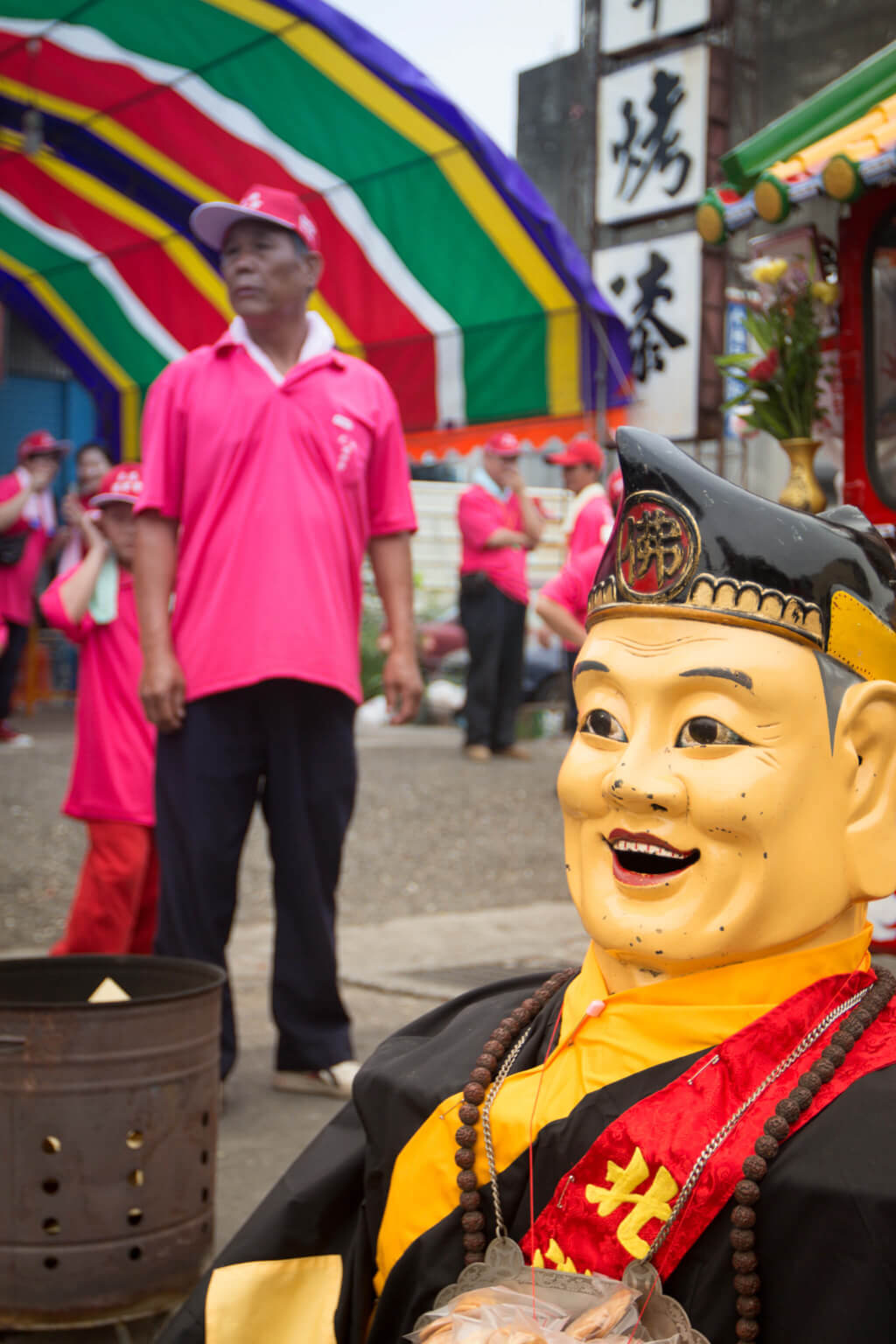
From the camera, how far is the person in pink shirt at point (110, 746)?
3906 millimetres

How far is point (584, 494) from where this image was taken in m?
6.97

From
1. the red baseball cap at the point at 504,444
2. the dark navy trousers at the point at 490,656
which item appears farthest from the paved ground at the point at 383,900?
the red baseball cap at the point at 504,444

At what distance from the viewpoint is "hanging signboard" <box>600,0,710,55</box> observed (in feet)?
31.0

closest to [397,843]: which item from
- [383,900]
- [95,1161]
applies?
[383,900]

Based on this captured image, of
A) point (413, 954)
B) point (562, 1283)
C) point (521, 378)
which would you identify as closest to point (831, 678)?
point (562, 1283)

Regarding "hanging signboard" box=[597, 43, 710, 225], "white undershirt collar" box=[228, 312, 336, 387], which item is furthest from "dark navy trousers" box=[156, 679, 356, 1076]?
"hanging signboard" box=[597, 43, 710, 225]

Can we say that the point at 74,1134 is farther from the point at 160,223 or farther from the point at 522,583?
the point at 522,583

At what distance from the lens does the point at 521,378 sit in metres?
6.41

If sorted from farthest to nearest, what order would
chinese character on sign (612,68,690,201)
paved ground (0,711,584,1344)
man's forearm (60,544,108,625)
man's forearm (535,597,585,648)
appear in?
1. chinese character on sign (612,68,690,201)
2. man's forearm (535,597,585,648)
3. man's forearm (60,544,108,625)
4. paved ground (0,711,584,1344)

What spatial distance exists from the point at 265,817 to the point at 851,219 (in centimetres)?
213

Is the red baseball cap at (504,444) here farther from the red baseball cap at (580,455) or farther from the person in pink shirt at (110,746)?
the person in pink shirt at (110,746)

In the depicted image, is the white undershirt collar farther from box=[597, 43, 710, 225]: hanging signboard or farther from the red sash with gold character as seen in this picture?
box=[597, 43, 710, 225]: hanging signboard

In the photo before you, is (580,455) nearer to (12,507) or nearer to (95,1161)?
(12,507)

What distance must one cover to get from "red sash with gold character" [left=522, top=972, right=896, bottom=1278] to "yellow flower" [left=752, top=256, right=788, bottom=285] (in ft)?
9.13
